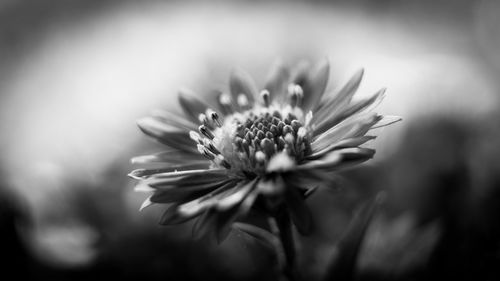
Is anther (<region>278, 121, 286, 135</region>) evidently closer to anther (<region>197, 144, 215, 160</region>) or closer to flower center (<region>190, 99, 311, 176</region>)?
flower center (<region>190, 99, 311, 176</region>)

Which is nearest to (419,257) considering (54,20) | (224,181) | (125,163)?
(224,181)

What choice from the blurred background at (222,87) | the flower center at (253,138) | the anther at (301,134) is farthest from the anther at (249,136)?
the blurred background at (222,87)

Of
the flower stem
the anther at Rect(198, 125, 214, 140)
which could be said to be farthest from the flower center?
the flower stem

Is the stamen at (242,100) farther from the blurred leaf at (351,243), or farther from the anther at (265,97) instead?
the blurred leaf at (351,243)

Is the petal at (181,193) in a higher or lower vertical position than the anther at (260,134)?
lower

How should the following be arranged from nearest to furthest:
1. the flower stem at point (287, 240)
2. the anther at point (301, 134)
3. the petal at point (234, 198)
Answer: the petal at point (234, 198)
the flower stem at point (287, 240)
the anther at point (301, 134)

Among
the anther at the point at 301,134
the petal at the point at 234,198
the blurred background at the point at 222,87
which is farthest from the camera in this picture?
the blurred background at the point at 222,87
